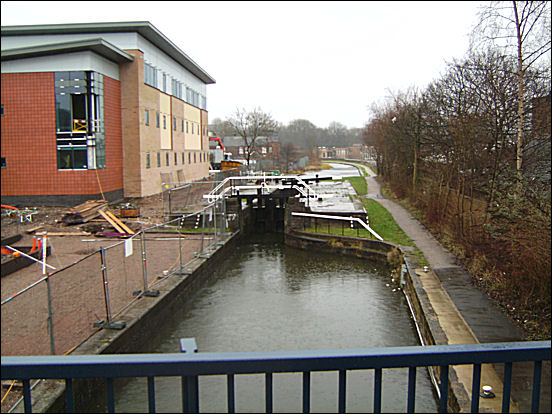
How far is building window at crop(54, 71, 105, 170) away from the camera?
80.8 ft

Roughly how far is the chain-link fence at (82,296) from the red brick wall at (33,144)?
14.0 m

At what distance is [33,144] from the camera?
24.7m

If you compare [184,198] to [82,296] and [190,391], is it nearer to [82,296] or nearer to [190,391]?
[82,296]

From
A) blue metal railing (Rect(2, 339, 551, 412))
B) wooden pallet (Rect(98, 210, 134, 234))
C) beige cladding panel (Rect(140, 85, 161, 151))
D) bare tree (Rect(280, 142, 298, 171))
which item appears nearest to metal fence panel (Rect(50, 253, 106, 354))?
blue metal railing (Rect(2, 339, 551, 412))

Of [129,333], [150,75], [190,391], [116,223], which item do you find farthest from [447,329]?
[150,75]

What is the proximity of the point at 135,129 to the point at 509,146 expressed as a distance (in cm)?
2070

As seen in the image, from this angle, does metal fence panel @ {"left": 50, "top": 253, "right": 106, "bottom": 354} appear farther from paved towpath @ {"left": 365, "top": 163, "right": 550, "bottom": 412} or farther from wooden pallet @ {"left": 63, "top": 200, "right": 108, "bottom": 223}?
wooden pallet @ {"left": 63, "top": 200, "right": 108, "bottom": 223}

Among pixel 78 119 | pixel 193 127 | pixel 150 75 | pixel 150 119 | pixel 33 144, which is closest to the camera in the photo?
pixel 33 144

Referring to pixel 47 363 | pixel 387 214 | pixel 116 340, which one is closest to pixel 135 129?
pixel 387 214

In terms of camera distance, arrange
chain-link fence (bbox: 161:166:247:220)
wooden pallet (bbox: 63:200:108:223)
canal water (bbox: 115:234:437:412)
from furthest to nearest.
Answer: chain-link fence (bbox: 161:166:247:220), wooden pallet (bbox: 63:200:108:223), canal water (bbox: 115:234:437:412)

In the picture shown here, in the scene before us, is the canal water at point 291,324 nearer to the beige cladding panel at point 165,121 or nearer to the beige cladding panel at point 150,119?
the beige cladding panel at point 150,119

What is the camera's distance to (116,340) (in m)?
8.48

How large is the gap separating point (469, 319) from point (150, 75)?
27524 mm

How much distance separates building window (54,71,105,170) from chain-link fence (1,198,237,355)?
14047 mm
